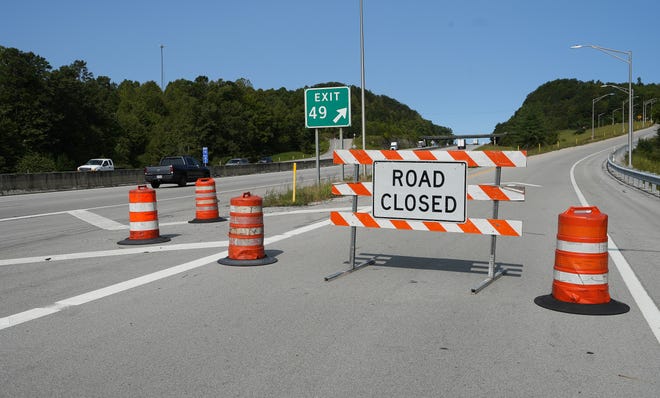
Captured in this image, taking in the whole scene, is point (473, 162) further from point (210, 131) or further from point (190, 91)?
point (190, 91)

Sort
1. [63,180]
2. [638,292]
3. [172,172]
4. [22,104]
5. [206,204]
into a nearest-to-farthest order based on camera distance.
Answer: [638,292] < [206,204] < [172,172] < [63,180] < [22,104]

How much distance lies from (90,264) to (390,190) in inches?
176

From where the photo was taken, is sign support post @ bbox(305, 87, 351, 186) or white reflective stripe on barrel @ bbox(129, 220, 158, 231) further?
sign support post @ bbox(305, 87, 351, 186)

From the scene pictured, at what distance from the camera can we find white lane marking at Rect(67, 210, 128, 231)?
14.0 meters

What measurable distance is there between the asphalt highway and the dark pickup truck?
21.8 meters

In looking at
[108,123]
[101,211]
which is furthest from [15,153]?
[101,211]

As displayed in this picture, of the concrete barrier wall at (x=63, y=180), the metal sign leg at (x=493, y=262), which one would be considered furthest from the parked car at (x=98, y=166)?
the metal sign leg at (x=493, y=262)

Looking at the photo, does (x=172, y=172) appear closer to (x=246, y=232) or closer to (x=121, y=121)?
(x=246, y=232)

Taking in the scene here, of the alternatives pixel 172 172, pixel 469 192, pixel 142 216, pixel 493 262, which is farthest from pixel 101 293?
pixel 172 172

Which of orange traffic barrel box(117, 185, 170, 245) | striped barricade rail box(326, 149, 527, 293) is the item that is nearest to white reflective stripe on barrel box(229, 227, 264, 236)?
striped barricade rail box(326, 149, 527, 293)

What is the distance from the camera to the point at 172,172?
106 feet

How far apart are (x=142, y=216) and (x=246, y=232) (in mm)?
3106

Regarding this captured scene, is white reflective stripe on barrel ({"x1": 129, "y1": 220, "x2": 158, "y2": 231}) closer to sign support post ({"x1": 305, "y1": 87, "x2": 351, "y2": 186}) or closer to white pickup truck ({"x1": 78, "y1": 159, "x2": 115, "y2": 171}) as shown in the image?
sign support post ({"x1": 305, "y1": 87, "x2": 351, "y2": 186})

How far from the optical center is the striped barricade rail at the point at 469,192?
723 centimetres
